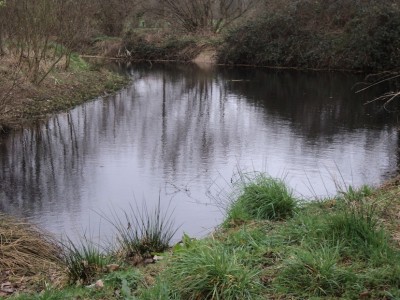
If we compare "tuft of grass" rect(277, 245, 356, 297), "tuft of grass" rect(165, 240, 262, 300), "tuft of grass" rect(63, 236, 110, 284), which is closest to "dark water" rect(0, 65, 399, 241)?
"tuft of grass" rect(63, 236, 110, 284)

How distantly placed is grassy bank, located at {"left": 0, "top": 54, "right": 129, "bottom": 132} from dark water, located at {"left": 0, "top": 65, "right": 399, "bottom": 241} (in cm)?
54

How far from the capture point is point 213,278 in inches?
162

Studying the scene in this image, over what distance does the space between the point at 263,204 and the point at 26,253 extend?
2915 mm

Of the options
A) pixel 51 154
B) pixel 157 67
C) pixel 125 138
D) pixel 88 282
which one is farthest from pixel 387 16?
pixel 88 282

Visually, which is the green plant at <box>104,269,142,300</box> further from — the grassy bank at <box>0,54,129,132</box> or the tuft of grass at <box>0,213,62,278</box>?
the grassy bank at <box>0,54,129,132</box>

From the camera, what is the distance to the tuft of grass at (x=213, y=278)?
4066 millimetres

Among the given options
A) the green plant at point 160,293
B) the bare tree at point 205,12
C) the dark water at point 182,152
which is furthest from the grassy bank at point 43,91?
the bare tree at point 205,12

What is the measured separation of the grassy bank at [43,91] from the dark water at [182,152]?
21.2 inches

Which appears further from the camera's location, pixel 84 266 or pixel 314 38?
pixel 314 38

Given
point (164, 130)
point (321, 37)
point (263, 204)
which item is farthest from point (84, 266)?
point (321, 37)

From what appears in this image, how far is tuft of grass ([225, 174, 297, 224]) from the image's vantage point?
671cm

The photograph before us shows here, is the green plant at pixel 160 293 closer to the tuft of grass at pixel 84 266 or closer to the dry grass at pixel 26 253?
the tuft of grass at pixel 84 266

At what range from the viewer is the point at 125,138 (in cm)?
1402

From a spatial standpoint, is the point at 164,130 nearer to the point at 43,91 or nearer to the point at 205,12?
the point at 43,91
